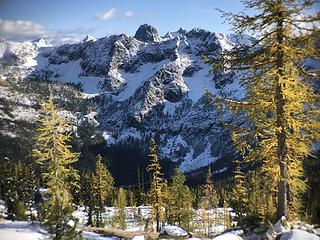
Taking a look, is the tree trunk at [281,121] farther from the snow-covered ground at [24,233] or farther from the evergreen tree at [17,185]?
the evergreen tree at [17,185]

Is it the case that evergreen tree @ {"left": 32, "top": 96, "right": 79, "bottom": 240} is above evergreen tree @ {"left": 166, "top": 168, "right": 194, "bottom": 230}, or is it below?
above

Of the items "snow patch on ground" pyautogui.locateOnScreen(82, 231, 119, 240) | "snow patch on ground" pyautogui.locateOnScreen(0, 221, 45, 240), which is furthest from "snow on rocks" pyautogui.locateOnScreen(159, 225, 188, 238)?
"snow patch on ground" pyautogui.locateOnScreen(0, 221, 45, 240)

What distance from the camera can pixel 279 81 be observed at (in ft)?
53.6

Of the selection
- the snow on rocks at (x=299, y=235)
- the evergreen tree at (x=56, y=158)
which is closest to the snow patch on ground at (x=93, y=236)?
the evergreen tree at (x=56, y=158)

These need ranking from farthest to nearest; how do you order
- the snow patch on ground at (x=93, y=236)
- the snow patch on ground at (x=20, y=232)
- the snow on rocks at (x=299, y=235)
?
1. the snow patch on ground at (x=93, y=236)
2. the snow patch on ground at (x=20, y=232)
3. the snow on rocks at (x=299, y=235)

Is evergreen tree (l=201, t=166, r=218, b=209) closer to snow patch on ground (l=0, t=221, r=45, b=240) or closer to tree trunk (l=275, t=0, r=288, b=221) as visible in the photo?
snow patch on ground (l=0, t=221, r=45, b=240)

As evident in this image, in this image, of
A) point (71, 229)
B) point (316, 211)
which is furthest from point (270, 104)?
point (71, 229)

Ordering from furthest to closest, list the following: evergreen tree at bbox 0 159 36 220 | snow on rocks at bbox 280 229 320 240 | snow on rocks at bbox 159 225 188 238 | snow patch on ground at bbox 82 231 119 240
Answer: evergreen tree at bbox 0 159 36 220, snow patch on ground at bbox 82 231 119 240, snow on rocks at bbox 159 225 188 238, snow on rocks at bbox 280 229 320 240

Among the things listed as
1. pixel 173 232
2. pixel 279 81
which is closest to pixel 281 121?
pixel 279 81

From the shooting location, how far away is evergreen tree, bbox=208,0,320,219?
16547mm

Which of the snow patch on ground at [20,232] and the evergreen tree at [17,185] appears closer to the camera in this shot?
the snow patch on ground at [20,232]

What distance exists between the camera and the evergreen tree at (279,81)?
54.3 feet

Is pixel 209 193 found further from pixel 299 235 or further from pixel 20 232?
pixel 299 235

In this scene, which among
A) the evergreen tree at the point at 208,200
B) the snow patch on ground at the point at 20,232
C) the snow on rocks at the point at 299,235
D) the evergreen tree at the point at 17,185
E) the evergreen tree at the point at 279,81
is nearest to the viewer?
the snow on rocks at the point at 299,235
